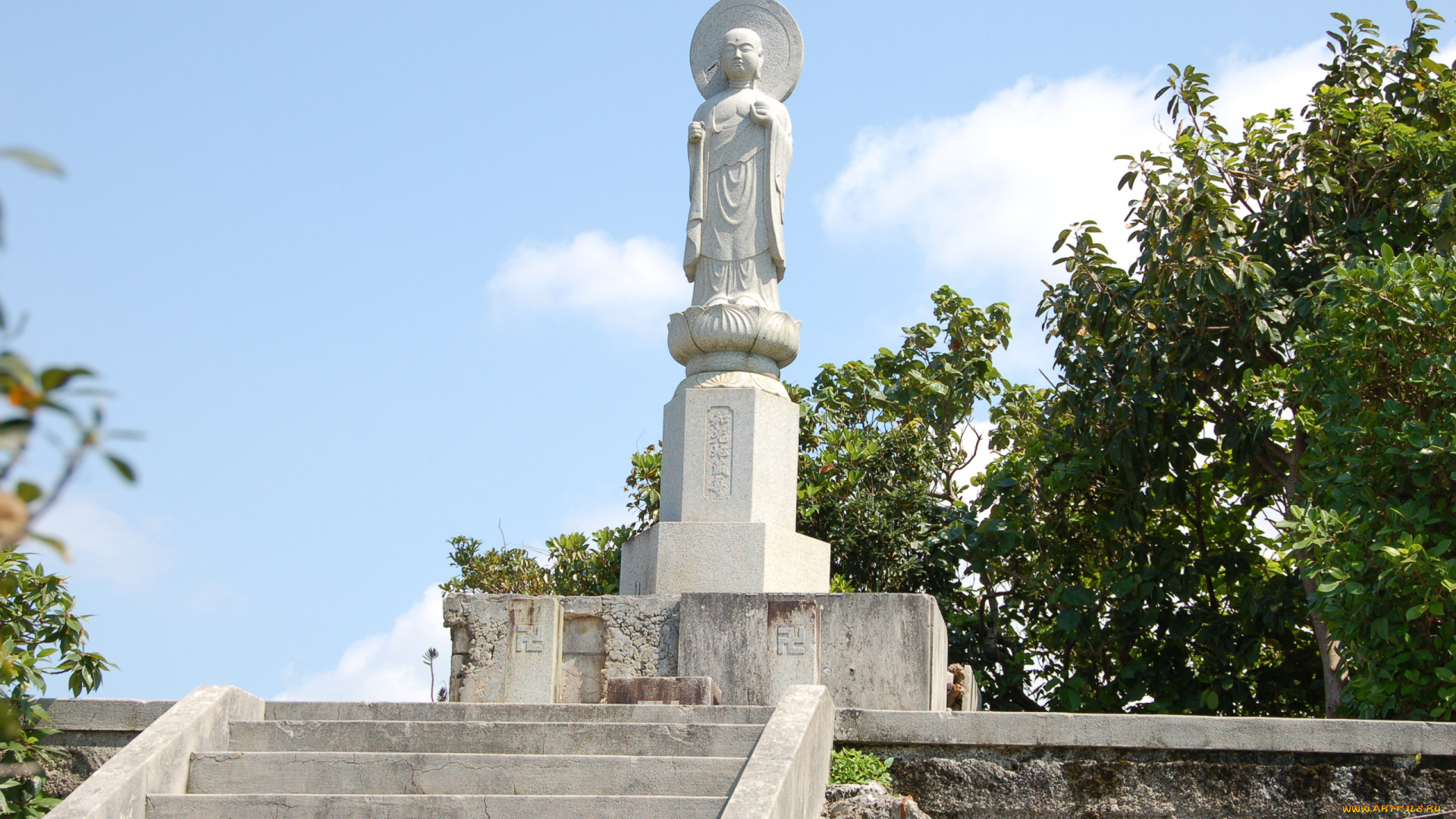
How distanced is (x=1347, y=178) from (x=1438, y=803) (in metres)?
6.37

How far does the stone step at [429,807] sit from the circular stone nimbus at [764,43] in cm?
573

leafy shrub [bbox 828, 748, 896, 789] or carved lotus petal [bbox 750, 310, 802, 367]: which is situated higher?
carved lotus petal [bbox 750, 310, 802, 367]

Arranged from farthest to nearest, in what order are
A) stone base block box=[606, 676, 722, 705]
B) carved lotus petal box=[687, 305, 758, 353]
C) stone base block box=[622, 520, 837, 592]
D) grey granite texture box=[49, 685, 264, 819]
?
carved lotus petal box=[687, 305, 758, 353] < stone base block box=[622, 520, 837, 592] < stone base block box=[606, 676, 722, 705] < grey granite texture box=[49, 685, 264, 819]

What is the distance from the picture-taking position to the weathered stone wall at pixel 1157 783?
21.4 feet

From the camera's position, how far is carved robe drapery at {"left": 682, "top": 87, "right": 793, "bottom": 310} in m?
9.50

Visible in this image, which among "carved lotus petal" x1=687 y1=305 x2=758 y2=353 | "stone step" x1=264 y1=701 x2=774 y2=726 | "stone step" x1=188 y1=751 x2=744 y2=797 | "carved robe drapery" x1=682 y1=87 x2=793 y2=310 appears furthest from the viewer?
"carved robe drapery" x1=682 y1=87 x2=793 y2=310

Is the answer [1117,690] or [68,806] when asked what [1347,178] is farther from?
[68,806]

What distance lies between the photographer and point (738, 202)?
9.65m

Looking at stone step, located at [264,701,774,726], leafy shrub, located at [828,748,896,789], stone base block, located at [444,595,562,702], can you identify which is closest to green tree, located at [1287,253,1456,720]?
leafy shrub, located at [828,748,896,789]

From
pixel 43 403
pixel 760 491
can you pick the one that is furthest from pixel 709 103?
pixel 43 403

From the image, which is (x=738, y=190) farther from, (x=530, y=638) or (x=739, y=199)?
(x=530, y=638)

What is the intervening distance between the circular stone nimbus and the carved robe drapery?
283 mm

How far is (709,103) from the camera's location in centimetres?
992

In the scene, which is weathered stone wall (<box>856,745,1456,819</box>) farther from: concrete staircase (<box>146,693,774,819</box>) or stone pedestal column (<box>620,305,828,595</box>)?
stone pedestal column (<box>620,305,828,595</box>)
